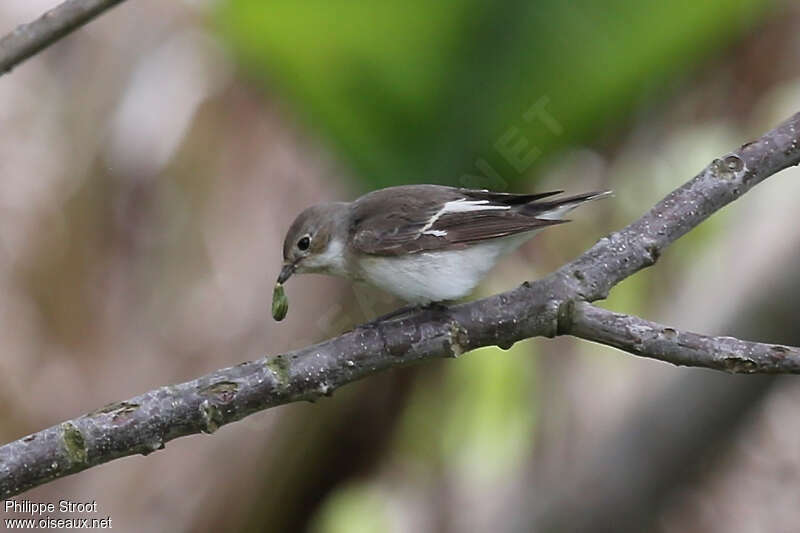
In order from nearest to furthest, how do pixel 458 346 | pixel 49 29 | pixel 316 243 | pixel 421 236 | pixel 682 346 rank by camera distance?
pixel 682 346
pixel 458 346
pixel 49 29
pixel 421 236
pixel 316 243

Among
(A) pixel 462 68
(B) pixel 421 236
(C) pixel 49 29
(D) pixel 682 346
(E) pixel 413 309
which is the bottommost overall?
(D) pixel 682 346

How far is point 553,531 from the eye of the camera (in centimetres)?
389

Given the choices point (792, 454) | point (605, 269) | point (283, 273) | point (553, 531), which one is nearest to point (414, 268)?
→ point (283, 273)

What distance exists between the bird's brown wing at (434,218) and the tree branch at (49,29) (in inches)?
37.1

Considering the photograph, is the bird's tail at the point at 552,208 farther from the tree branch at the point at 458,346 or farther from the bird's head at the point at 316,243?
the bird's head at the point at 316,243

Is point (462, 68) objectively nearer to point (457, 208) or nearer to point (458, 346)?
point (457, 208)

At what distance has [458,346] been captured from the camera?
2.21 meters

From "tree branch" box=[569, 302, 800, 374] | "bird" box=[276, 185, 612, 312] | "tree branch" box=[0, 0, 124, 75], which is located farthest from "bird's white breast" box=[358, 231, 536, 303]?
"tree branch" box=[0, 0, 124, 75]

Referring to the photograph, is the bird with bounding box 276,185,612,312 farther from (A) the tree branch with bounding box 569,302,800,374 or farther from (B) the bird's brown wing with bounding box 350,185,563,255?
(A) the tree branch with bounding box 569,302,800,374

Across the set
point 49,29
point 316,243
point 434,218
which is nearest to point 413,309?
point 434,218

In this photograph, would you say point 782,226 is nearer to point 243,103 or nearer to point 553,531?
point 553,531

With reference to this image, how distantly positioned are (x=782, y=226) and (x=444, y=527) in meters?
1.96

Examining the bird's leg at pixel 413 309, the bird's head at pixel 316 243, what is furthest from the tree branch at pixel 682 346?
the bird's head at pixel 316 243

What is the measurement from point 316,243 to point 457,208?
1.40ft
